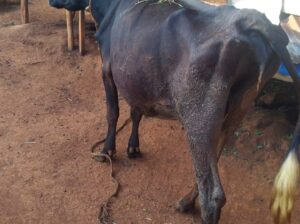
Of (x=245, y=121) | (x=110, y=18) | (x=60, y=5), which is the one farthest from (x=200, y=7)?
(x=60, y=5)

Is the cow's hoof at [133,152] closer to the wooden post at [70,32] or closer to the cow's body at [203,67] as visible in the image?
the cow's body at [203,67]

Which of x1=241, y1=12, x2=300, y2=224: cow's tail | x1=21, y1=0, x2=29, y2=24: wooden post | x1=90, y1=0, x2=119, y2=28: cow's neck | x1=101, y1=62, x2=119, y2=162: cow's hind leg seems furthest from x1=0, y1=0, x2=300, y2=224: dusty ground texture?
x1=21, y1=0, x2=29, y2=24: wooden post

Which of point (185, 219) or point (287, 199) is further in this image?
point (185, 219)

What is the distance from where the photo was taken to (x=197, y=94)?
317 cm

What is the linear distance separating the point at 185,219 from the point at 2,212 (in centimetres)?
160

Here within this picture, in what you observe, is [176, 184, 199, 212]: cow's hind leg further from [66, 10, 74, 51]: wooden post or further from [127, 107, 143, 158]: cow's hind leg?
[66, 10, 74, 51]: wooden post

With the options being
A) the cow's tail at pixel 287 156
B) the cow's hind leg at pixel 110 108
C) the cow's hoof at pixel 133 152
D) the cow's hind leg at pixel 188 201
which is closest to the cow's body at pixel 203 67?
the cow's tail at pixel 287 156

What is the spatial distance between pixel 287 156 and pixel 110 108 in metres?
2.14

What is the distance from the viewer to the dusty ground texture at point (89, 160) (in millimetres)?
4125

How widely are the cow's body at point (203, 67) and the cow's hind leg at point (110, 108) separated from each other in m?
0.51

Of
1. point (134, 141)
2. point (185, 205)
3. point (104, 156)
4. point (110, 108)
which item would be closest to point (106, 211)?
point (185, 205)

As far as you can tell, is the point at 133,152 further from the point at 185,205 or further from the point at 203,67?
the point at 203,67

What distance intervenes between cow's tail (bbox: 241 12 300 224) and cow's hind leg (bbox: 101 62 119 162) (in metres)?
1.80

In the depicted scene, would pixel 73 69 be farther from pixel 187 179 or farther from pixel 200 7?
pixel 200 7
